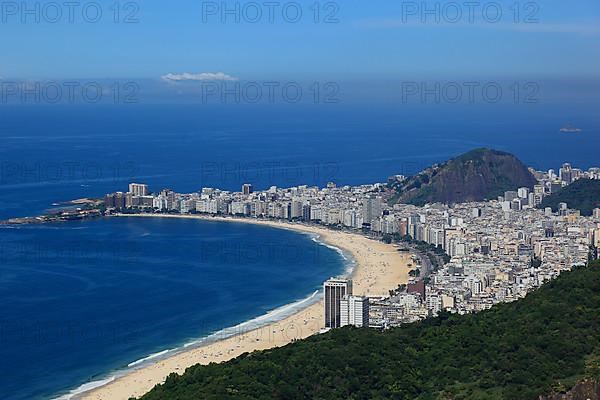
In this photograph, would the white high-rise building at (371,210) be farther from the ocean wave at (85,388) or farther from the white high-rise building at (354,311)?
the ocean wave at (85,388)

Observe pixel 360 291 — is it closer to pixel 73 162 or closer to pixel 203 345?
pixel 203 345

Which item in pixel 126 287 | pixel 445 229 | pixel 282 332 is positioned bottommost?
pixel 282 332

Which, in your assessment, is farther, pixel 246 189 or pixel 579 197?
pixel 246 189

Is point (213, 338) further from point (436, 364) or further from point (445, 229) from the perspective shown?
point (445, 229)

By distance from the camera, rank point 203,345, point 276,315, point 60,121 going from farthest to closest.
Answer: point 60,121, point 276,315, point 203,345

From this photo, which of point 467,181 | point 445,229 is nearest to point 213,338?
point 445,229

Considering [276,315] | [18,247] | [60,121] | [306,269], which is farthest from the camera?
[60,121]

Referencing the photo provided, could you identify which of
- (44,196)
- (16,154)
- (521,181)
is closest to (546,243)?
(521,181)
